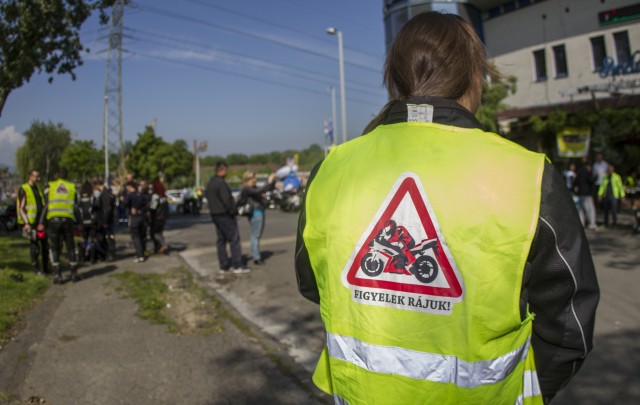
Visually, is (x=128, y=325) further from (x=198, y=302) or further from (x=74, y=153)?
(x=74, y=153)

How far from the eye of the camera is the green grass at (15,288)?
238 inches

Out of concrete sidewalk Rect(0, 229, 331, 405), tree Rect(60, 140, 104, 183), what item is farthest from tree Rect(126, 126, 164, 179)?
concrete sidewalk Rect(0, 229, 331, 405)

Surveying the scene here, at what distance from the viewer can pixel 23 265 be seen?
985 centimetres

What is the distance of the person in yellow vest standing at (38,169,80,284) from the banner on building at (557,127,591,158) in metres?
17.7

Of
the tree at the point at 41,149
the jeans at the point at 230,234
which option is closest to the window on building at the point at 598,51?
the jeans at the point at 230,234

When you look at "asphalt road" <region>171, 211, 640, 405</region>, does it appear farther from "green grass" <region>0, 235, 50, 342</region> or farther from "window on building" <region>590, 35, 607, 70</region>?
"window on building" <region>590, 35, 607, 70</region>

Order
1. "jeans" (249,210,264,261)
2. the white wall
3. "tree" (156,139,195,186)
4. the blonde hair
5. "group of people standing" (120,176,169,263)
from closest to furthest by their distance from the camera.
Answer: the blonde hair < "jeans" (249,210,264,261) < "group of people standing" (120,176,169,263) < the white wall < "tree" (156,139,195,186)

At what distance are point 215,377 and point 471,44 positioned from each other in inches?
148

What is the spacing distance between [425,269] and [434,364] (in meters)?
0.25

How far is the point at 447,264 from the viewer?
1.31 metres

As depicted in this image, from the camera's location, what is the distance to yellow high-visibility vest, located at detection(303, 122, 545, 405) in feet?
4.17

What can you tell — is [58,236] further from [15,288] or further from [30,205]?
[30,205]

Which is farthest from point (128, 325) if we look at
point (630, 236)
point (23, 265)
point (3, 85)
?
point (630, 236)

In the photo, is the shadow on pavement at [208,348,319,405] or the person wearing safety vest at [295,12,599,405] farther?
the shadow on pavement at [208,348,319,405]
